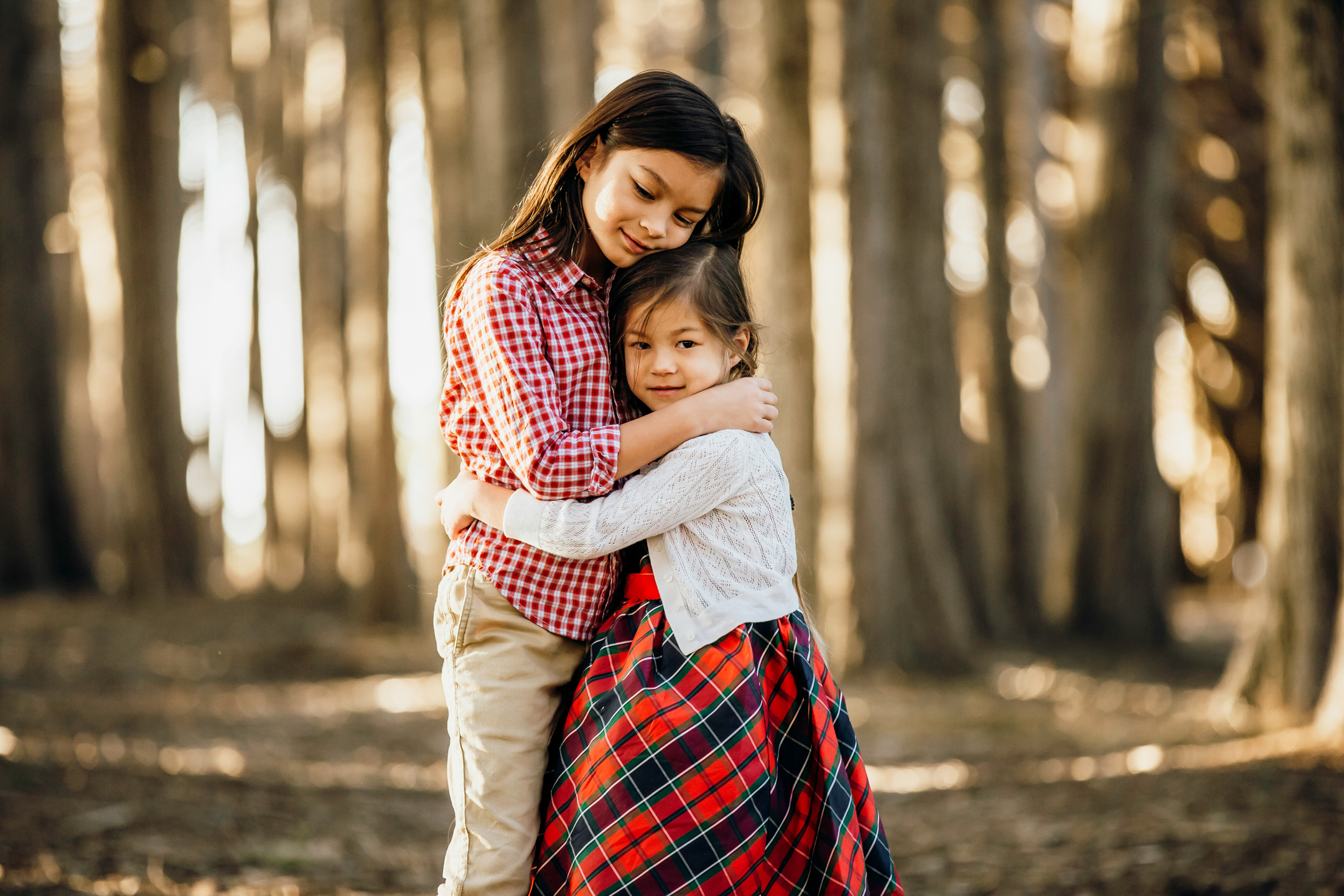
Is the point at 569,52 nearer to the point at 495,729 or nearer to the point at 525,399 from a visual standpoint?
the point at 525,399

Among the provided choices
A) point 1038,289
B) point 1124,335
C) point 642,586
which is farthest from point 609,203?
point 1038,289

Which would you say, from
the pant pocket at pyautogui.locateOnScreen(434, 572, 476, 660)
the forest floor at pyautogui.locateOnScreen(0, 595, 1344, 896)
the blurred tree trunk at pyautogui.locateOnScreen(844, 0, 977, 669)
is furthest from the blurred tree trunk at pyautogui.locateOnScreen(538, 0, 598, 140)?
the pant pocket at pyautogui.locateOnScreen(434, 572, 476, 660)

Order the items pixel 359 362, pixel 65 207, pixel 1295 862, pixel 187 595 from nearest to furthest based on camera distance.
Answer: pixel 1295 862
pixel 359 362
pixel 187 595
pixel 65 207

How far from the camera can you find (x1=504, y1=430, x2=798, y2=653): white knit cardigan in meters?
2.04

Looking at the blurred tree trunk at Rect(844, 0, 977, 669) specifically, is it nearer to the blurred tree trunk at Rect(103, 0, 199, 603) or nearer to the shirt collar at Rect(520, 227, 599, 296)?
the shirt collar at Rect(520, 227, 599, 296)

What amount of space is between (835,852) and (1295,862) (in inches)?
84.8

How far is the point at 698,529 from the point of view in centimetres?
211

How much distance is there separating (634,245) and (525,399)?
0.40m

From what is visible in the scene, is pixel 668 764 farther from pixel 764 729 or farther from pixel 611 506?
pixel 611 506

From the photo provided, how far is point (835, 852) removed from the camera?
2.04 m

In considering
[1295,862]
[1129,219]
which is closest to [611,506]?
[1295,862]

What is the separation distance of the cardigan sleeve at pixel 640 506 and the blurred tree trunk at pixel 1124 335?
731 cm

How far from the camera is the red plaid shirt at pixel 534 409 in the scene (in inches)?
79.9

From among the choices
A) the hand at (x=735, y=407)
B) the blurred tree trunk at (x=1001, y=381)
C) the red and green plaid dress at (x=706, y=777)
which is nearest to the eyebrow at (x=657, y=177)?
the hand at (x=735, y=407)
